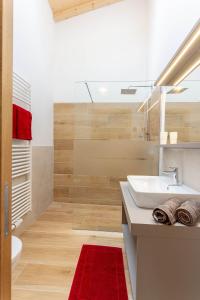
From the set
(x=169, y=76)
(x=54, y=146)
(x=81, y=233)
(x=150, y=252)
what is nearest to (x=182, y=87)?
(x=169, y=76)

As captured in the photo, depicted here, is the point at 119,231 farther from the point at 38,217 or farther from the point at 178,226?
A: the point at 178,226

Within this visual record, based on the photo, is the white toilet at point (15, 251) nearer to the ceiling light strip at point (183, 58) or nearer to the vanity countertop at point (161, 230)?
the vanity countertop at point (161, 230)

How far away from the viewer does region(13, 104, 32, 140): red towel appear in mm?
2338

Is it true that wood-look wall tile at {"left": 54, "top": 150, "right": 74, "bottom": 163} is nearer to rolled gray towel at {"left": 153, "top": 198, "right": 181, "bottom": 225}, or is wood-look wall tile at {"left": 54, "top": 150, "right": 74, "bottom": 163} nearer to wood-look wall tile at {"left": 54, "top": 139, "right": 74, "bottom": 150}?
wood-look wall tile at {"left": 54, "top": 139, "right": 74, "bottom": 150}

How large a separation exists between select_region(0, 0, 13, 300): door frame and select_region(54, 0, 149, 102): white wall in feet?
10.9

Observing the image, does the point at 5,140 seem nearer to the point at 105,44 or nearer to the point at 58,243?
the point at 58,243

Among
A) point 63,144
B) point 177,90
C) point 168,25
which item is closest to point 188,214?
point 177,90

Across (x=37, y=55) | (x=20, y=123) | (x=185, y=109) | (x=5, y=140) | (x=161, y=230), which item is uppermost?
(x=37, y=55)

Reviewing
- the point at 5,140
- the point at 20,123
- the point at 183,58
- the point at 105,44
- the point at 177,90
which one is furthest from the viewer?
the point at 105,44

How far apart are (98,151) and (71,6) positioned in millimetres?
2686

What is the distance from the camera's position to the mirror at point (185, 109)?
1.84m

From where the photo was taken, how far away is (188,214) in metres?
1.16

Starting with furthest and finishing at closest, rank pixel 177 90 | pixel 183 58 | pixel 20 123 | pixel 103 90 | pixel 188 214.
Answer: pixel 103 90 → pixel 20 123 → pixel 177 90 → pixel 183 58 → pixel 188 214

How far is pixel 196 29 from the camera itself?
164 centimetres
